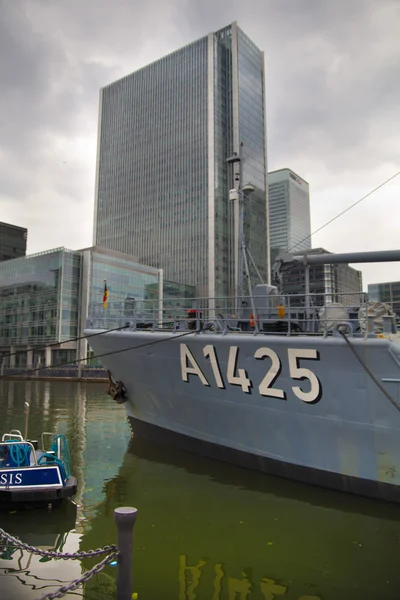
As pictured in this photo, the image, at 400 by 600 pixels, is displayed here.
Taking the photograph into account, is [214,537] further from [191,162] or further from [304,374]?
[191,162]

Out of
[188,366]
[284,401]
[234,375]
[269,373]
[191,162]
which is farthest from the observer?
[191,162]

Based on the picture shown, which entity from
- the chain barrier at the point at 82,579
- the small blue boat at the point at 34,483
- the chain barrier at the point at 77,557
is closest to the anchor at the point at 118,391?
the small blue boat at the point at 34,483

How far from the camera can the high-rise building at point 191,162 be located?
99.6m

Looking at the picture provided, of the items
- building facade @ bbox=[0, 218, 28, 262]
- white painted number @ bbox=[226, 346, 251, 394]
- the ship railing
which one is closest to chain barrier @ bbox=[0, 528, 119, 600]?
white painted number @ bbox=[226, 346, 251, 394]

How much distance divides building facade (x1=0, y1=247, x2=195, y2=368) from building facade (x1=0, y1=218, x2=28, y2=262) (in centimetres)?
6467

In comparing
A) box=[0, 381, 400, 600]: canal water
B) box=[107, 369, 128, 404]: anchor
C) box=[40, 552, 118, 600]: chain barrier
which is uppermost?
box=[107, 369, 128, 404]: anchor

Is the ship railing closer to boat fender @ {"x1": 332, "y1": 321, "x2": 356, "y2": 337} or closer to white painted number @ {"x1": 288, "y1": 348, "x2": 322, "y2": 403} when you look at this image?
boat fender @ {"x1": 332, "y1": 321, "x2": 356, "y2": 337}

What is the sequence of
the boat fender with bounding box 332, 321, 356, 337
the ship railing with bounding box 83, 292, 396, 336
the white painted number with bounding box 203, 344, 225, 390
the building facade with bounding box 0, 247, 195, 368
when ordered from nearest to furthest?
the boat fender with bounding box 332, 321, 356, 337 → the ship railing with bounding box 83, 292, 396, 336 → the white painted number with bounding box 203, 344, 225, 390 → the building facade with bounding box 0, 247, 195, 368

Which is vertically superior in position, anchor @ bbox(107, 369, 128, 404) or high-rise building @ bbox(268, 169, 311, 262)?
high-rise building @ bbox(268, 169, 311, 262)

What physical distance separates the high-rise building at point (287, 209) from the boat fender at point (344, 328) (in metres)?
91.0

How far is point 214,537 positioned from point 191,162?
104 m

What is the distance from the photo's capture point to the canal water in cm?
555

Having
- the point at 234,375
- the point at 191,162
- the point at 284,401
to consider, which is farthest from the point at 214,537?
the point at 191,162

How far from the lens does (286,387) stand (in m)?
9.20
